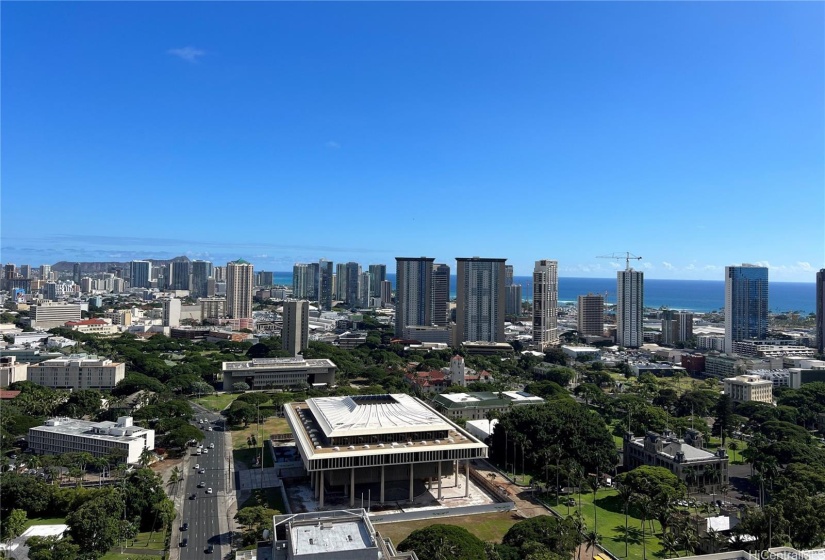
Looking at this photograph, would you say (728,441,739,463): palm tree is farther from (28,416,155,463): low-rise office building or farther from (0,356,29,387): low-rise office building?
(0,356,29,387): low-rise office building

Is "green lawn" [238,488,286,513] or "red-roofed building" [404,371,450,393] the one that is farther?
"red-roofed building" [404,371,450,393]

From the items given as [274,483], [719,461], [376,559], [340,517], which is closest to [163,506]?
[274,483]

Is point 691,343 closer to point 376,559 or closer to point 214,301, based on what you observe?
point 214,301

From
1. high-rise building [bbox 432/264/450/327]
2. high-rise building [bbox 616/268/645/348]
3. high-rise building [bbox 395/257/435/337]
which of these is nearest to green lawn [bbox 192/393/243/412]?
high-rise building [bbox 395/257/435/337]

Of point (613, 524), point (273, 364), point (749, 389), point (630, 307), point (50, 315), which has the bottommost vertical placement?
point (613, 524)

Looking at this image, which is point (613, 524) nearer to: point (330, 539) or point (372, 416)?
point (372, 416)

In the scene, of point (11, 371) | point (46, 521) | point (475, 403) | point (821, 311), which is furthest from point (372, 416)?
point (821, 311)

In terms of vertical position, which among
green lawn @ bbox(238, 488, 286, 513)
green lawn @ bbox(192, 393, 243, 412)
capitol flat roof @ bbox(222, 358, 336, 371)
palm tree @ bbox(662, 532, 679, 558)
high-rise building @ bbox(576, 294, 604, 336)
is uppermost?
high-rise building @ bbox(576, 294, 604, 336)
